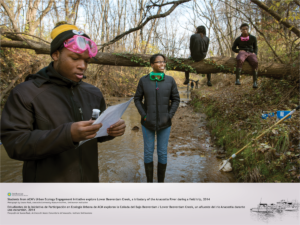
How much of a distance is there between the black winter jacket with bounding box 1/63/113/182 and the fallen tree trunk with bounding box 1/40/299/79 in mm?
4038

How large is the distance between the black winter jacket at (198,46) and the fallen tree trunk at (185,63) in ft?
0.58

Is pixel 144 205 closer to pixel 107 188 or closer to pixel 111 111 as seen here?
pixel 107 188

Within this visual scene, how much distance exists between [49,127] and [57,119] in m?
0.06

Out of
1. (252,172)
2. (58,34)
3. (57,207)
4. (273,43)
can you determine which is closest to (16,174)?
(57,207)

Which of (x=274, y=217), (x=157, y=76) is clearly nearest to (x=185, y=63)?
(x=157, y=76)

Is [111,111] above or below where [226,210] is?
above

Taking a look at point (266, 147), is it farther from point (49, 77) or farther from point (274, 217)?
point (49, 77)

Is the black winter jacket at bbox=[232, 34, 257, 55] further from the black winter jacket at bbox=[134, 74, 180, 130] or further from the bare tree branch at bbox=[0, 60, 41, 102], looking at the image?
the bare tree branch at bbox=[0, 60, 41, 102]

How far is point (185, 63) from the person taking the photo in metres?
5.24

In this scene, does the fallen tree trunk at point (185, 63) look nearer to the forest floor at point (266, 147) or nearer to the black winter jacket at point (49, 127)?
the forest floor at point (266, 147)

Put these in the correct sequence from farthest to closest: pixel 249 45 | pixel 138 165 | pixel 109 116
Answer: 1. pixel 249 45
2. pixel 138 165
3. pixel 109 116

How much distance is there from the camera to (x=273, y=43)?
645 cm

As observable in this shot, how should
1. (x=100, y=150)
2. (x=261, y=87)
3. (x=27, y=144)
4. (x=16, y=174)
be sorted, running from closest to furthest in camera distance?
(x=27, y=144)
(x=16, y=174)
(x=100, y=150)
(x=261, y=87)

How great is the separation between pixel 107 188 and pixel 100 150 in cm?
313
